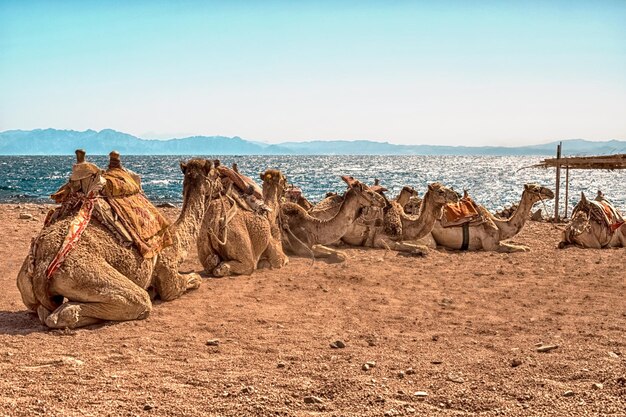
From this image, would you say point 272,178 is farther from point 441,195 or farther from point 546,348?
point 546,348

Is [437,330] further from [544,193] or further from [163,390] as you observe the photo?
[544,193]

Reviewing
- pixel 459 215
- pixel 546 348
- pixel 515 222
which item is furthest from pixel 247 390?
pixel 515 222

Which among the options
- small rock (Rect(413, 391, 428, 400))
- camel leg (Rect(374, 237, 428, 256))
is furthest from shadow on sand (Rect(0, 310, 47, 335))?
camel leg (Rect(374, 237, 428, 256))

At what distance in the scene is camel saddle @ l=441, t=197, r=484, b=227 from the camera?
41.9 ft

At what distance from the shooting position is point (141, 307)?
21.4 ft

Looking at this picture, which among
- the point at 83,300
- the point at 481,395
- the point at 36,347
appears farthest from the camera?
the point at 83,300

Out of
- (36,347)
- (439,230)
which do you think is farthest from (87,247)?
(439,230)

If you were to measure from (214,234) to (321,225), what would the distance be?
2855 mm

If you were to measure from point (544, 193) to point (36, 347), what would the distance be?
35.3 ft

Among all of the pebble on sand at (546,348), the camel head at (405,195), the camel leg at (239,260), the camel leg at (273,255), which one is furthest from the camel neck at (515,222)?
the pebble on sand at (546,348)

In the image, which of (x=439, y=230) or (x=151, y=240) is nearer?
(x=151, y=240)

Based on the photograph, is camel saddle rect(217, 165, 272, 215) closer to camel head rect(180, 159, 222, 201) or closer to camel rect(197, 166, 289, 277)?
camel rect(197, 166, 289, 277)

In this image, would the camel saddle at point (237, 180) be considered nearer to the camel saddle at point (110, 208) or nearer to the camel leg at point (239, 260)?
the camel leg at point (239, 260)

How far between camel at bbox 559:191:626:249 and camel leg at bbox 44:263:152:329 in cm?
961
